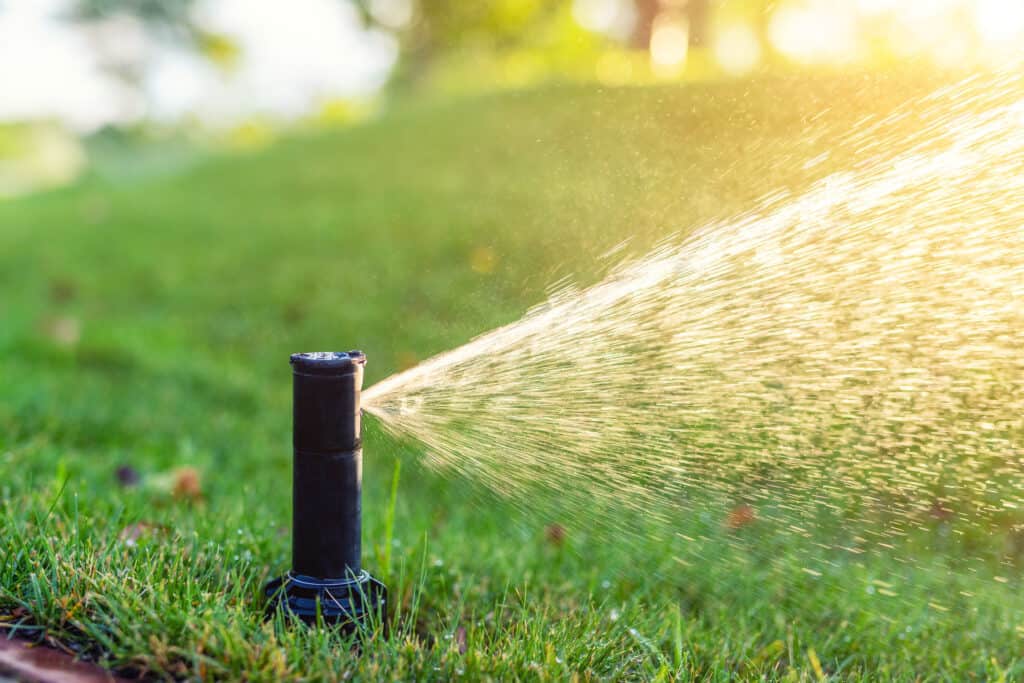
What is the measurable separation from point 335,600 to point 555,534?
3.88ft

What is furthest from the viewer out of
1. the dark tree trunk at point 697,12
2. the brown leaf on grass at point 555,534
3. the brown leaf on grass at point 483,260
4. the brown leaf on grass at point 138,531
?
the dark tree trunk at point 697,12

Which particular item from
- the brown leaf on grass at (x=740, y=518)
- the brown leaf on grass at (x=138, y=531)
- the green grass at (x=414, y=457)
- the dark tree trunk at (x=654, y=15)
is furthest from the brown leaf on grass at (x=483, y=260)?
the dark tree trunk at (x=654, y=15)

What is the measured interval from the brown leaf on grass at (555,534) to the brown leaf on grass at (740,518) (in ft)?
1.78

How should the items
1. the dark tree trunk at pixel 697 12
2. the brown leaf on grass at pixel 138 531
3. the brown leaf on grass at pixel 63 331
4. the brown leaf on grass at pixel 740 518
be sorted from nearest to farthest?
the brown leaf on grass at pixel 138 531, the brown leaf on grass at pixel 740 518, the brown leaf on grass at pixel 63 331, the dark tree trunk at pixel 697 12

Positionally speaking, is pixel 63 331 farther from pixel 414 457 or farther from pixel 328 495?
pixel 328 495

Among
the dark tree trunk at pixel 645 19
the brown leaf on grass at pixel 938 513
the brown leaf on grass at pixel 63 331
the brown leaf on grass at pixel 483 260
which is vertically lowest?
the brown leaf on grass at pixel 938 513

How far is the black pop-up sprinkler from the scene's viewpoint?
1733 mm

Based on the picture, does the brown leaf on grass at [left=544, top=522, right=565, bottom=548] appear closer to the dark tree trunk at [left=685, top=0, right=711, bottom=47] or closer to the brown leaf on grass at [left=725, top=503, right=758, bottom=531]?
the brown leaf on grass at [left=725, top=503, right=758, bottom=531]

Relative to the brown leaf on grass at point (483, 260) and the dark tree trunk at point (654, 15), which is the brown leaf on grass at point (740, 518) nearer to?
the brown leaf on grass at point (483, 260)

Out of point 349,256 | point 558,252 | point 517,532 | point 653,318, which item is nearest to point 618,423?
point 653,318

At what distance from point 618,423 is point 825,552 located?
0.92m

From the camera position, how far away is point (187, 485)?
303cm

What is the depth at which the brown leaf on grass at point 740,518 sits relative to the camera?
2.94 metres

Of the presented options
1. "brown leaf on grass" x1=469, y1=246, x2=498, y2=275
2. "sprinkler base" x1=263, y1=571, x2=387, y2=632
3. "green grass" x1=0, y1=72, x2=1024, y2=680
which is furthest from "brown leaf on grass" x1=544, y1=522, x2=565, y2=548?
"brown leaf on grass" x1=469, y1=246, x2=498, y2=275
